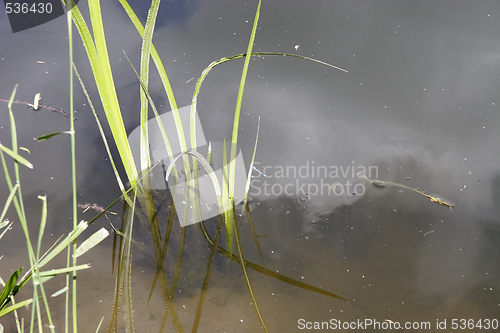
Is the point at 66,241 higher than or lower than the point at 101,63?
lower

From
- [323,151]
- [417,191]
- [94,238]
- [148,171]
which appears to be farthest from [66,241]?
[417,191]

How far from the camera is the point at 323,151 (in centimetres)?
109

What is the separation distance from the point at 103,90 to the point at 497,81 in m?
1.10

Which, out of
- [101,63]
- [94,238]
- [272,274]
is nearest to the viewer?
[94,238]

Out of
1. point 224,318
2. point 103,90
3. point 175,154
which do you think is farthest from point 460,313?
point 103,90

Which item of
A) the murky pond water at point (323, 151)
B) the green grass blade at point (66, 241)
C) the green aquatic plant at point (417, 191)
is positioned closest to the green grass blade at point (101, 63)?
the murky pond water at point (323, 151)

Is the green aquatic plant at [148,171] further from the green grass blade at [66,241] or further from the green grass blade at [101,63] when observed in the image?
the green grass blade at [66,241]

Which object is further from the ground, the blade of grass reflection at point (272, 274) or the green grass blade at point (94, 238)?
the green grass blade at point (94, 238)

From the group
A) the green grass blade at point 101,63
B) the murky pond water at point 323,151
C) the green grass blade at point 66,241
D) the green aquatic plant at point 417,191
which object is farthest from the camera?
the green aquatic plant at point 417,191

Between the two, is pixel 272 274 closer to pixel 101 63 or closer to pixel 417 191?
pixel 417 191

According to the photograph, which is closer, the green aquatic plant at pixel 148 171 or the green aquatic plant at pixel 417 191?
the green aquatic plant at pixel 148 171

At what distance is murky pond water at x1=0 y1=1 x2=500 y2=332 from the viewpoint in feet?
2.90

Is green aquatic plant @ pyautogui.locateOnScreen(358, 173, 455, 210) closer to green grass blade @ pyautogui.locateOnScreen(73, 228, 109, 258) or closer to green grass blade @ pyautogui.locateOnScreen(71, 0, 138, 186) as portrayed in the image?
green grass blade @ pyautogui.locateOnScreen(71, 0, 138, 186)

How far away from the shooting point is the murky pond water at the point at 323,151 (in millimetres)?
885
